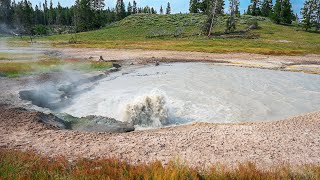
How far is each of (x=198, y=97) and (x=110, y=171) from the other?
13667mm

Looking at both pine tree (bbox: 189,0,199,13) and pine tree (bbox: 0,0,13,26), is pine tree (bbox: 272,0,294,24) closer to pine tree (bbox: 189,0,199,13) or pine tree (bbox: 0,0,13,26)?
pine tree (bbox: 189,0,199,13)

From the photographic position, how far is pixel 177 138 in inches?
431

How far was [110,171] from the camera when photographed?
23.6 feet

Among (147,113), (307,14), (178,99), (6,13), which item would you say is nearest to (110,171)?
(147,113)

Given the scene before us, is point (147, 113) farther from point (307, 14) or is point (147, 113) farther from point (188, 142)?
point (307, 14)

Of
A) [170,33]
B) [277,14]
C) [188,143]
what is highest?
[277,14]

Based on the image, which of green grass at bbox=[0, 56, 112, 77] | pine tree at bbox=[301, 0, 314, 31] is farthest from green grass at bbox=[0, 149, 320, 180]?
pine tree at bbox=[301, 0, 314, 31]

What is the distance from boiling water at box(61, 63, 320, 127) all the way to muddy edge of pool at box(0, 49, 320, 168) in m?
2.83

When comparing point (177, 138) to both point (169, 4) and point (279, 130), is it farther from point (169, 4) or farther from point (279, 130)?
point (169, 4)

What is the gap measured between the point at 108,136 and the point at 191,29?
9277 cm

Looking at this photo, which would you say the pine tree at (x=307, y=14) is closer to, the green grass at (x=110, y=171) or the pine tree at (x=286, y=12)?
the pine tree at (x=286, y=12)

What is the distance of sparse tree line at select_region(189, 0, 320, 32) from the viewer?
87312 millimetres

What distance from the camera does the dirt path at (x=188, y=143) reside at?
941 cm

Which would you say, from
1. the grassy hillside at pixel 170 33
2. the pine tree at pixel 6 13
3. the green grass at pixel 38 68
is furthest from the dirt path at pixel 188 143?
the pine tree at pixel 6 13
